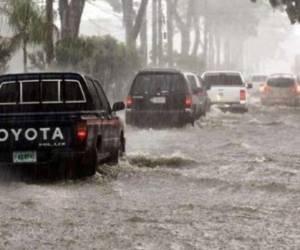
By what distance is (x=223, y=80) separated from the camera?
36.0 m

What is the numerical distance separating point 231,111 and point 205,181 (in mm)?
23491

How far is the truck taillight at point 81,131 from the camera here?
41.5 feet

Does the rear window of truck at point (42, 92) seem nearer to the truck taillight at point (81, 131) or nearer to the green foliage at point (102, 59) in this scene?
the truck taillight at point (81, 131)

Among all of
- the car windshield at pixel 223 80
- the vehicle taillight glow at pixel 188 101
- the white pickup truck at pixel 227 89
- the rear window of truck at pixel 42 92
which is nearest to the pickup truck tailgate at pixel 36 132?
the rear window of truck at pixel 42 92

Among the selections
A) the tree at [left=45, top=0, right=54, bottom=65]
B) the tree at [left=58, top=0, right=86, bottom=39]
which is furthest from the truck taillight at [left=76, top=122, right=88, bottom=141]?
the tree at [left=58, top=0, right=86, bottom=39]

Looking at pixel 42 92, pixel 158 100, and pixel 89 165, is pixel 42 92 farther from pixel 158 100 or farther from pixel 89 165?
pixel 158 100

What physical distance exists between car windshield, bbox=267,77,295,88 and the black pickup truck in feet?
88.5

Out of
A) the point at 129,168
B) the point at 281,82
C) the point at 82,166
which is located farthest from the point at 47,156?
the point at 281,82

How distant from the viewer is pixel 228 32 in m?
111

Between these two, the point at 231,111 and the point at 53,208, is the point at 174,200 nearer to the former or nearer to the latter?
the point at 53,208

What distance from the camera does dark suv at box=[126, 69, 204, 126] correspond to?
83.7 feet

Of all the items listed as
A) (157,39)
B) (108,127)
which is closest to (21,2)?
(108,127)

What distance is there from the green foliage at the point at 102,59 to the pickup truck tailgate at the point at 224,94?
4.16 m

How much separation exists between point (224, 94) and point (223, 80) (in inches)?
23.6
